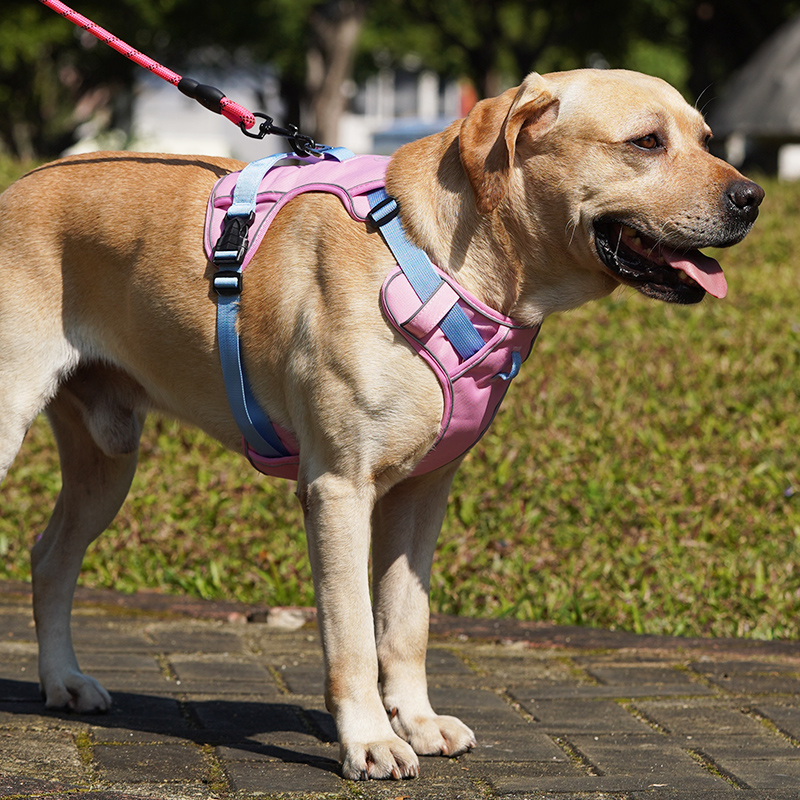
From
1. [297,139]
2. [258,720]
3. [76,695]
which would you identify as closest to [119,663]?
[76,695]

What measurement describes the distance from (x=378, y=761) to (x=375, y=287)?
4.28 feet

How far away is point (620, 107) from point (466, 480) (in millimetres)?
3640

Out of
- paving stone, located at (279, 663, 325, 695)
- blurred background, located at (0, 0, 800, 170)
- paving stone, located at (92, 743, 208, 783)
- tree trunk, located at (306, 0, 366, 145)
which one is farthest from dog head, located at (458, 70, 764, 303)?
tree trunk, located at (306, 0, 366, 145)

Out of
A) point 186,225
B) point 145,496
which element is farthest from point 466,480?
point 186,225

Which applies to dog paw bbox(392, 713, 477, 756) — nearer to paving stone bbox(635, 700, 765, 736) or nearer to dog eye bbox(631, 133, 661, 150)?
paving stone bbox(635, 700, 765, 736)

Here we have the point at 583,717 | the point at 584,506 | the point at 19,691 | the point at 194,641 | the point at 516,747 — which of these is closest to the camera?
the point at 516,747

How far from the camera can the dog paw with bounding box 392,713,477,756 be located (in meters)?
3.49

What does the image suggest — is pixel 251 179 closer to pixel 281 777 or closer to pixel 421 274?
pixel 421 274

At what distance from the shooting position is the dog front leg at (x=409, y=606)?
354 centimetres

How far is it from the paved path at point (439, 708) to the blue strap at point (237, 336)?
0.97 meters

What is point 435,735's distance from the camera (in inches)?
138

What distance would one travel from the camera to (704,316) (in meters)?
8.62

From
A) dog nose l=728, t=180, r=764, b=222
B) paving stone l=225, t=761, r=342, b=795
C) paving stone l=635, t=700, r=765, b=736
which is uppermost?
dog nose l=728, t=180, r=764, b=222

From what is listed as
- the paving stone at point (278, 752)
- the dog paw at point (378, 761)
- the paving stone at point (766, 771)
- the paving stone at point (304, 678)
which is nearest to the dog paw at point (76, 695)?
the paving stone at point (278, 752)
